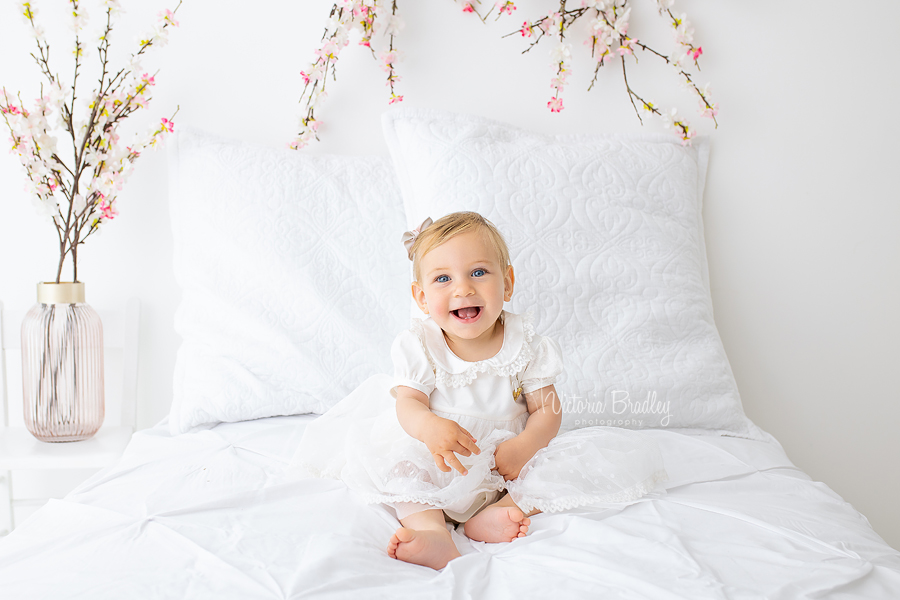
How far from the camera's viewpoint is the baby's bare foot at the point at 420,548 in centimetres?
67

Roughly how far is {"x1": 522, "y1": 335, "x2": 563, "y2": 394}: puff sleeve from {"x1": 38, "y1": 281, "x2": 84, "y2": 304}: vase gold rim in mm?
951

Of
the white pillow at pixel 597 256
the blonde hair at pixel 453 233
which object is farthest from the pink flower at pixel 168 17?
the blonde hair at pixel 453 233

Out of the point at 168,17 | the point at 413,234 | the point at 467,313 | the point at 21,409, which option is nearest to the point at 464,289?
the point at 467,313

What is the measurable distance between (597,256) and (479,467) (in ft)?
1.79

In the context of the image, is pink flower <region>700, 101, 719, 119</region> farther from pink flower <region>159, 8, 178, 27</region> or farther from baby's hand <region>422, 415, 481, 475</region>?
Answer: pink flower <region>159, 8, 178, 27</region>

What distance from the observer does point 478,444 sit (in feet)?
2.95

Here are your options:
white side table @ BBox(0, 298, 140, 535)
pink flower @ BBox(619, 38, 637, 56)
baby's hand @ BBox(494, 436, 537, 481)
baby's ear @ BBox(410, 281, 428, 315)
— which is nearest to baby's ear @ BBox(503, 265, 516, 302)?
baby's ear @ BBox(410, 281, 428, 315)

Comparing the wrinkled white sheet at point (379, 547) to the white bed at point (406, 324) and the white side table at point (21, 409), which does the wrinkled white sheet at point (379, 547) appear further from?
the white side table at point (21, 409)

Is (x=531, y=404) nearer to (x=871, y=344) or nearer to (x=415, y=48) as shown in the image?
(x=415, y=48)

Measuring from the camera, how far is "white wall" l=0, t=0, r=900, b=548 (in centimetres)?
143

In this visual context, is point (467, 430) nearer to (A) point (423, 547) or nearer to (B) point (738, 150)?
(A) point (423, 547)

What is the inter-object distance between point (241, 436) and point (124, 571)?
46 centimetres

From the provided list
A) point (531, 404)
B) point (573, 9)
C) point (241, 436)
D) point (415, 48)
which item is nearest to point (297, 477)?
point (241, 436)

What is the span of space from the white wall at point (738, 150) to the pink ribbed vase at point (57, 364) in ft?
0.59
